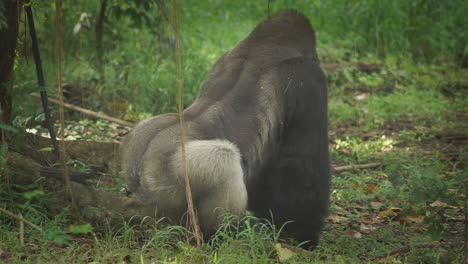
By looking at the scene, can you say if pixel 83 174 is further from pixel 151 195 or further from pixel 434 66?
pixel 434 66

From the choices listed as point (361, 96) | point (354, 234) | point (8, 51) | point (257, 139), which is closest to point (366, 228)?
point (354, 234)

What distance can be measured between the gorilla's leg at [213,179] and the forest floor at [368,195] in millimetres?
146

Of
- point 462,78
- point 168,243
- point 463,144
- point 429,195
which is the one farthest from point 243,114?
point 462,78

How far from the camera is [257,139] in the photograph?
4.12m

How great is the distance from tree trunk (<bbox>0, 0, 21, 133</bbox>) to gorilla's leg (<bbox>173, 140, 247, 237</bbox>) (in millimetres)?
1243

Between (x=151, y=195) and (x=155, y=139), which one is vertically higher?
(x=155, y=139)

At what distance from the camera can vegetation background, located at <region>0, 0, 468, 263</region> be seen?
363cm

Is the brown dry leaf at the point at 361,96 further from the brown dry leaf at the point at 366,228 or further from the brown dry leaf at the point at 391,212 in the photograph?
the brown dry leaf at the point at 366,228

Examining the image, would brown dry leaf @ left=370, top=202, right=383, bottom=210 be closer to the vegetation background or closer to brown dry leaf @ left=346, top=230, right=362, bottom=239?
the vegetation background

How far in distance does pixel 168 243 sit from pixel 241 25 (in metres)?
6.84

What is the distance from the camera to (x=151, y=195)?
147 inches

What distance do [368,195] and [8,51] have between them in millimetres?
2832

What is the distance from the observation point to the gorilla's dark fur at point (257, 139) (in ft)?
12.1

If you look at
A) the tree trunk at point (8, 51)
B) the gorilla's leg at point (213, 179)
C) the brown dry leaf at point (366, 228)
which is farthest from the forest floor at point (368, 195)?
the tree trunk at point (8, 51)
